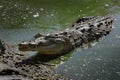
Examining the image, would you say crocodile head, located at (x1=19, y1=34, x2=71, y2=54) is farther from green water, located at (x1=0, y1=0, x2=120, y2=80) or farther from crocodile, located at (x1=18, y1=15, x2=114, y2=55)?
green water, located at (x1=0, y1=0, x2=120, y2=80)

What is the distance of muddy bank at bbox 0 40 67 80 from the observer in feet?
22.6

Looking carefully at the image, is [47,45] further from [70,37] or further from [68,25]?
[68,25]

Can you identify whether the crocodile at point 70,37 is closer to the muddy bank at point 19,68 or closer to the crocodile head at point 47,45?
the crocodile head at point 47,45

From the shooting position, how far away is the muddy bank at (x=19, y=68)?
22.6 feet

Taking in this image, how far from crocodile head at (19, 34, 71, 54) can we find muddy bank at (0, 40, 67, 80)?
406 mm

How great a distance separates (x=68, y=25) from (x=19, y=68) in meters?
3.88

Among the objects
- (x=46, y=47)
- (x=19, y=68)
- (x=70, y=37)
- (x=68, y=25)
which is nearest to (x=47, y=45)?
(x=46, y=47)

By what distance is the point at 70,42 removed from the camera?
8.93 meters

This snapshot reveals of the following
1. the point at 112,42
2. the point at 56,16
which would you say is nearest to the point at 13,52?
the point at 112,42

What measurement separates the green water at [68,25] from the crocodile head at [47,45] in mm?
279

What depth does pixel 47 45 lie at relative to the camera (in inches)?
331

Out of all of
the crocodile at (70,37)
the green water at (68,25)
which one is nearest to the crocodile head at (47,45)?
the crocodile at (70,37)

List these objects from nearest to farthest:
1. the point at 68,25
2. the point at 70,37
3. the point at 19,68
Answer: the point at 19,68
the point at 70,37
the point at 68,25

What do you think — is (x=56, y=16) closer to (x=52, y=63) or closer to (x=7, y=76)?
(x=52, y=63)
